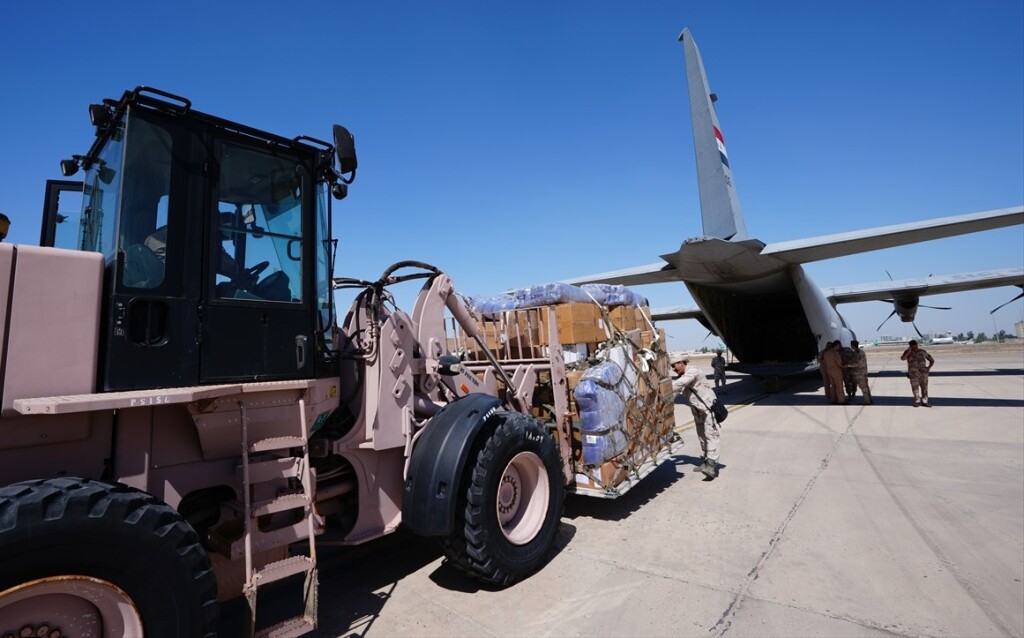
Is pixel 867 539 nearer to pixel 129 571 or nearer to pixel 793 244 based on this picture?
pixel 129 571

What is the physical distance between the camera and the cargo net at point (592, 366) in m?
4.85

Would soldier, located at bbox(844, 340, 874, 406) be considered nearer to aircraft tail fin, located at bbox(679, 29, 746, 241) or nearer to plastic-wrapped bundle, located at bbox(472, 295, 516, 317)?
aircraft tail fin, located at bbox(679, 29, 746, 241)

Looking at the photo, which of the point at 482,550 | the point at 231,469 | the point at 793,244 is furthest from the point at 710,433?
the point at 793,244

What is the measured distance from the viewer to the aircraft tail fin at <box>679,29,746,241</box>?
1577cm

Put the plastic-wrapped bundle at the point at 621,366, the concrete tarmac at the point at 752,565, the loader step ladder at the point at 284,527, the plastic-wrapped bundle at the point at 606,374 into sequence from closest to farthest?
1. the loader step ladder at the point at 284,527
2. the concrete tarmac at the point at 752,565
3. the plastic-wrapped bundle at the point at 606,374
4. the plastic-wrapped bundle at the point at 621,366

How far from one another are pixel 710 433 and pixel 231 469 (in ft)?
19.0

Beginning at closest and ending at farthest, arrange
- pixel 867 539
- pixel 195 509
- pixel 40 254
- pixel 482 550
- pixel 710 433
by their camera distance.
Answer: pixel 40 254 < pixel 195 509 < pixel 482 550 < pixel 867 539 < pixel 710 433

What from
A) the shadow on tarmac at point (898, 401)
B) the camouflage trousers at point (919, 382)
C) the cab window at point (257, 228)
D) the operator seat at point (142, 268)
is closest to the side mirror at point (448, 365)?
the cab window at point (257, 228)

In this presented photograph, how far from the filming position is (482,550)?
3.37 m

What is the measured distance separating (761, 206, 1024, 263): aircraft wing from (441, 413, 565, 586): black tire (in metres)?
12.6

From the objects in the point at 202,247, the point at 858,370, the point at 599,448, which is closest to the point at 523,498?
the point at 599,448

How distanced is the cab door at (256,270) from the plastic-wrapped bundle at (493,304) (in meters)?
2.92

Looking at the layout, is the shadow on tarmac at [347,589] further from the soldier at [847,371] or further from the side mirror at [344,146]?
the soldier at [847,371]

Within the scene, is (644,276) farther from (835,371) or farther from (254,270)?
(254,270)
